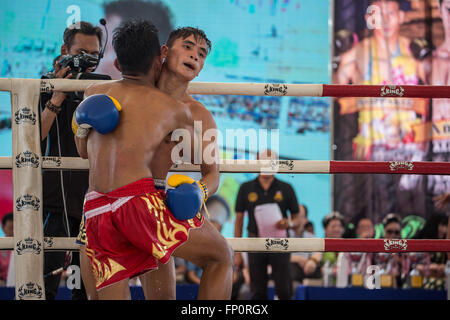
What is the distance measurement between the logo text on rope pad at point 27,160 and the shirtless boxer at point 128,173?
44 centimetres

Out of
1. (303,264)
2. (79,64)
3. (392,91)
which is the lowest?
(303,264)

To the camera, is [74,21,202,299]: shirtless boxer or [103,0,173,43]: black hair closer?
[74,21,202,299]: shirtless boxer

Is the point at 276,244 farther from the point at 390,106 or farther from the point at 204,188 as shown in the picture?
the point at 390,106

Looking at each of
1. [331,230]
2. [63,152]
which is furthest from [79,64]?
[331,230]

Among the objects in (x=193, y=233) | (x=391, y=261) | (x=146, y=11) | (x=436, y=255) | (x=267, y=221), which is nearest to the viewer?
(x=193, y=233)

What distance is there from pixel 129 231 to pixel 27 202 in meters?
0.69

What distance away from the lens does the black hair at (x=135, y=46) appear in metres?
1.66

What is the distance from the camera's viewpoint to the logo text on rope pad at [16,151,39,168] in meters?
2.03

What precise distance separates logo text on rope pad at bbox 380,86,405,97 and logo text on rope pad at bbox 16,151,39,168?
4.56 ft

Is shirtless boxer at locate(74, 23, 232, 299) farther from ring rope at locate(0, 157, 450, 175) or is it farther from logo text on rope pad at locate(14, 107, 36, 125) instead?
logo text on rope pad at locate(14, 107, 36, 125)

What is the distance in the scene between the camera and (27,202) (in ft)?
6.62

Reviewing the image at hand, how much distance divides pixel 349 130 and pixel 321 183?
0.68 metres

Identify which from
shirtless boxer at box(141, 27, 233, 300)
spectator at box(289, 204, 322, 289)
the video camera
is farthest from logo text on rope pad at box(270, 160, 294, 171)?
spectator at box(289, 204, 322, 289)

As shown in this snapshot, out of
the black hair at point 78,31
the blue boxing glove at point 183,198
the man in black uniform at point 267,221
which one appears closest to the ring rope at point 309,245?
the blue boxing glove at point 183,198
